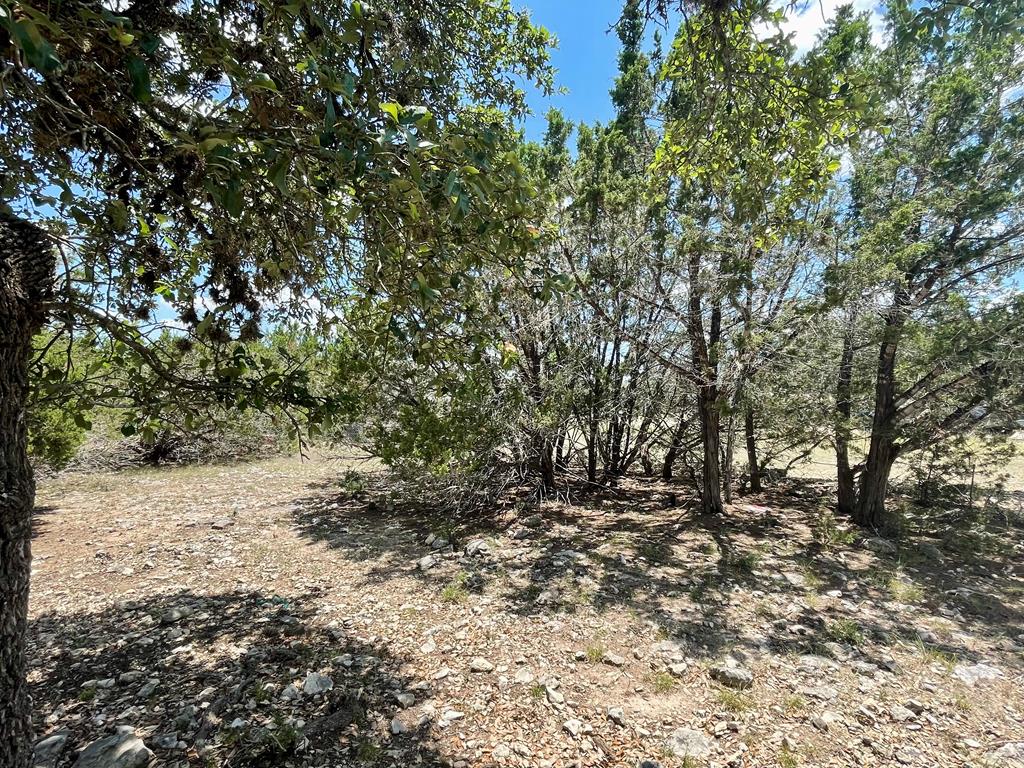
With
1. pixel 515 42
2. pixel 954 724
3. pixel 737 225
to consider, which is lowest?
pixel 954 724

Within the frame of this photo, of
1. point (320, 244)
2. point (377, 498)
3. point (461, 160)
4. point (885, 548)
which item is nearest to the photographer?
point (461, 160)

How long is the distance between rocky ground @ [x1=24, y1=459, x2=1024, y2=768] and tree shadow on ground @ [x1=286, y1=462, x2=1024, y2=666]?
0.04m

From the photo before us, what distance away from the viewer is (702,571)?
5.18 meters

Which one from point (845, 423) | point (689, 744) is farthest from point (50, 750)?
point (845, 423)

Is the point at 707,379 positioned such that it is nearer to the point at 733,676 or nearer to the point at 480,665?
the point at 733,676

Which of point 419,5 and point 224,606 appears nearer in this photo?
point 419,5

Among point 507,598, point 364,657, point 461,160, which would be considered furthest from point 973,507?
point 461,160

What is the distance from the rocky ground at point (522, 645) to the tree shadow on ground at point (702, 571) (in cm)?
4

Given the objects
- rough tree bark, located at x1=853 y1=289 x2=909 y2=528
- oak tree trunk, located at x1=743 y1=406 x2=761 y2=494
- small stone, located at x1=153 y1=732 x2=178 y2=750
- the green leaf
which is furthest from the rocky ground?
the green leaf

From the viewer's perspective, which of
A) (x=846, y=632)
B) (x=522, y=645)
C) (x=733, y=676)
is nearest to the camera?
(x=733, y=676)

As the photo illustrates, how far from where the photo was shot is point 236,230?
256cm

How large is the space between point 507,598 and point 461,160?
12.8ft

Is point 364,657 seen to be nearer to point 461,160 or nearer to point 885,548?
point 461,160

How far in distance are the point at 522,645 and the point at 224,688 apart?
1.94 meters
